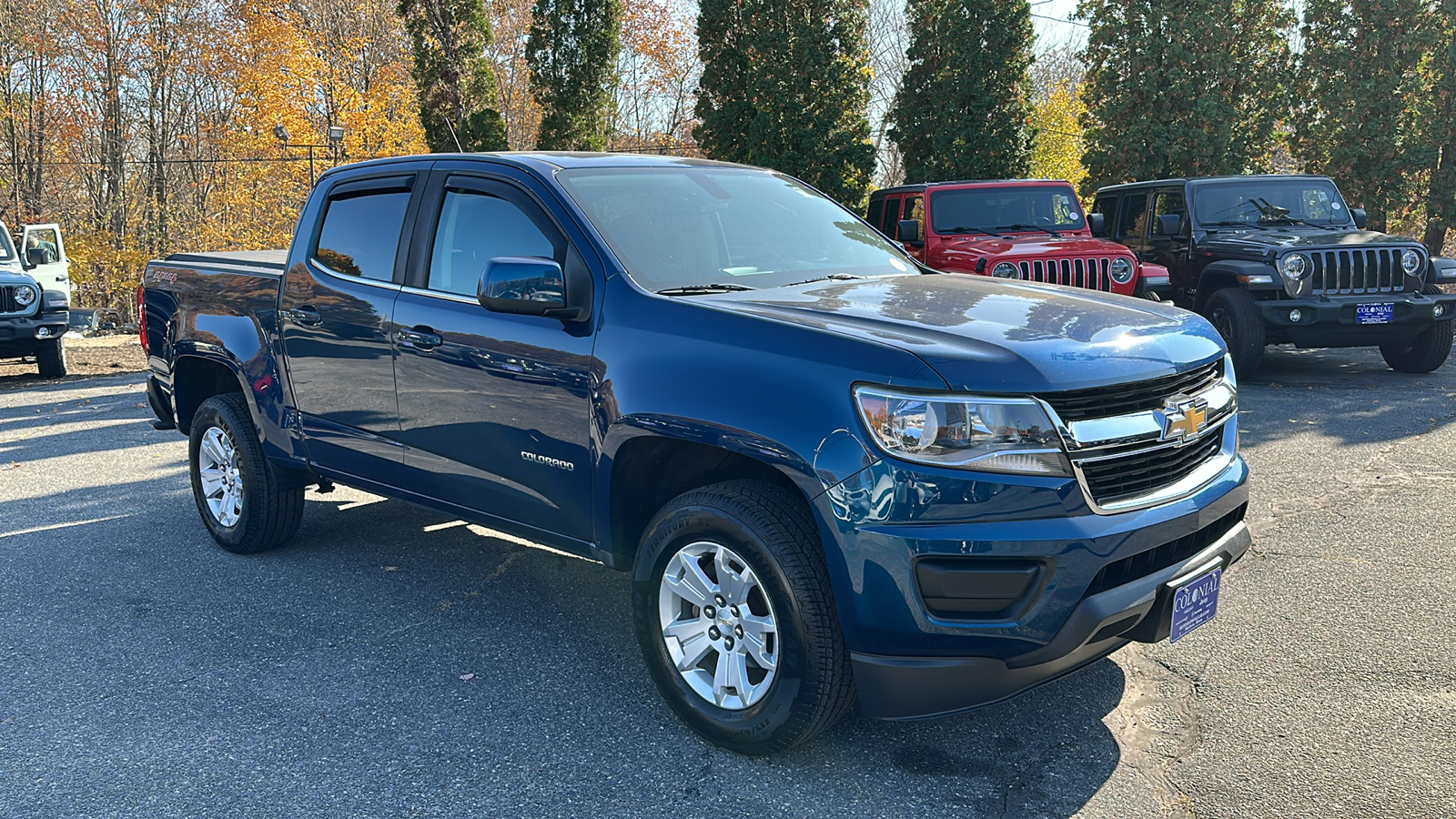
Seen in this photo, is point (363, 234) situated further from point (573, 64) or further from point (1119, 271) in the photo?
point (573, 64)

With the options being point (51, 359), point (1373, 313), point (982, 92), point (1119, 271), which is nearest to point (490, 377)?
point (1119, 271)

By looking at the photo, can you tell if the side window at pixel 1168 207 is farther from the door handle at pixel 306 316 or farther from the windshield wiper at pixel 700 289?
the door handle at pixel 306 316

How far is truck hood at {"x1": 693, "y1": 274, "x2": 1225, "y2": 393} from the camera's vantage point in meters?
2.87

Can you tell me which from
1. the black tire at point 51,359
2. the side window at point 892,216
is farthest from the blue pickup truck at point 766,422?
the black tire at point 51,359

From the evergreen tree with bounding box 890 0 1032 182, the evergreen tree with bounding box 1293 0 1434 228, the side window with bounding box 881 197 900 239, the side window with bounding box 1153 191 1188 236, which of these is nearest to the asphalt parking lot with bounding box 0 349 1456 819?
the side window with bounding box 1153 191 1188 236

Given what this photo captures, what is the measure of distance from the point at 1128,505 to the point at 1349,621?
1933mm

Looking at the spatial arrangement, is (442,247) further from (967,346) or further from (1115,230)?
(1115,230)

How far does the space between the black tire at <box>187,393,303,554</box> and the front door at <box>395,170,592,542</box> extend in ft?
4.35

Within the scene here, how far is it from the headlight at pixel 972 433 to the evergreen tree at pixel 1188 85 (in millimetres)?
17551

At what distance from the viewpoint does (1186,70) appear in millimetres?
18547

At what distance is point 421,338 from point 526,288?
812mm

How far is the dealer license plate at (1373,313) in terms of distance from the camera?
9516 mm

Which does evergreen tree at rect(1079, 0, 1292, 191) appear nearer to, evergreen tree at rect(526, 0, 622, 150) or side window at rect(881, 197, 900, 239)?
side window at rect(881, 197, 900, 239)

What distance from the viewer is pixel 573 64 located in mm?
22953
